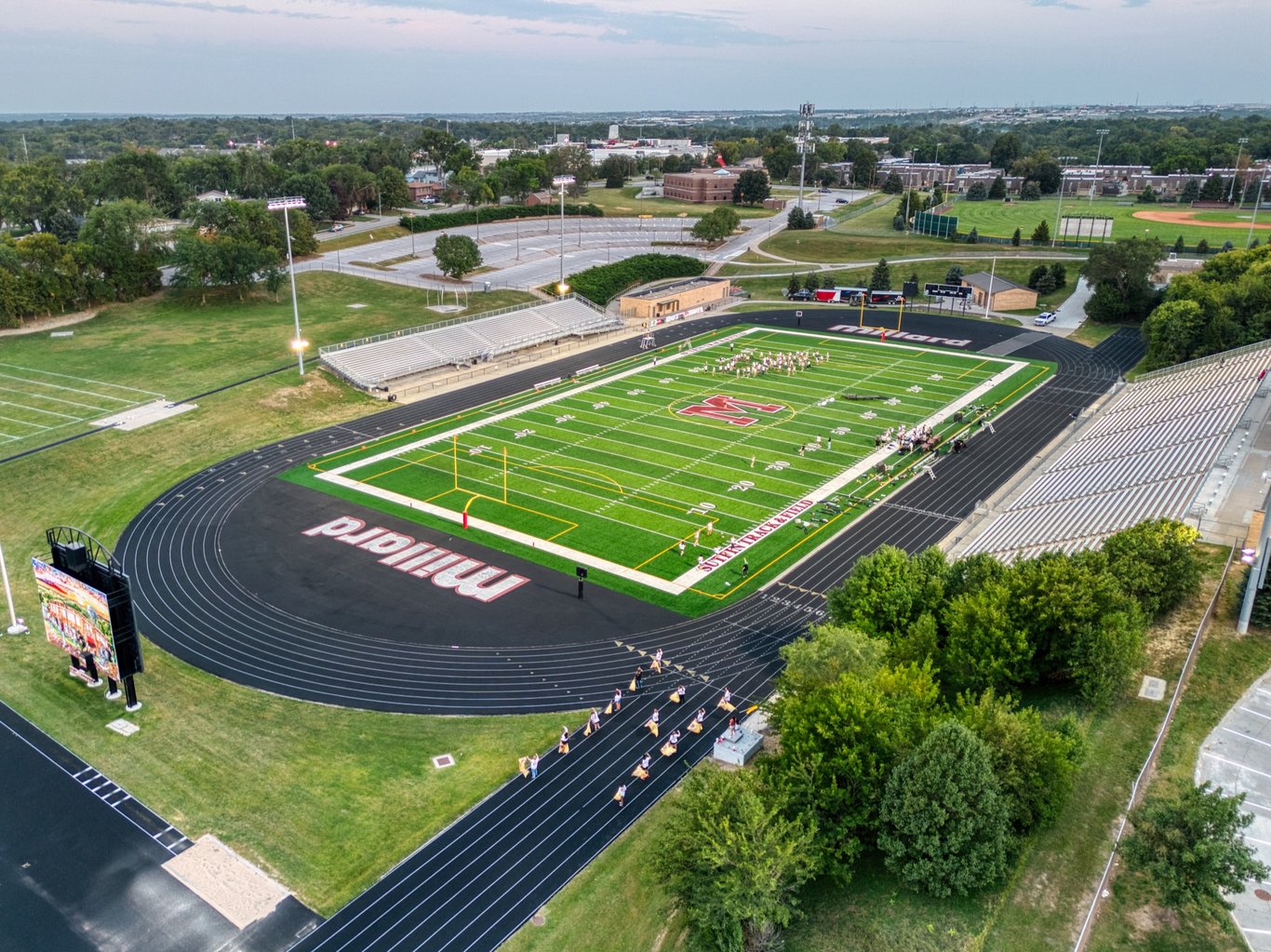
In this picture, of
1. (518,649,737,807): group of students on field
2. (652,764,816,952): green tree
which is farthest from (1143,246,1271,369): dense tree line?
(652,764,816,952): green tree

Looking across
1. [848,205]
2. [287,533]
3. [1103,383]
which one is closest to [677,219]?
[848,205]

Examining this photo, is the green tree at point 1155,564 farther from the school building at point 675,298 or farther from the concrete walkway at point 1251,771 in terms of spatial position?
the school building at point 675,298

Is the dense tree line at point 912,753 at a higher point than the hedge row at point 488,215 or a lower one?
lower

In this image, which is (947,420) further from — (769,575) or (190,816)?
(190,816)

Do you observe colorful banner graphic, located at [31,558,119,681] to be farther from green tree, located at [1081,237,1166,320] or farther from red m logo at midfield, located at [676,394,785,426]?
green tree, located at [1081,237,1166,320]

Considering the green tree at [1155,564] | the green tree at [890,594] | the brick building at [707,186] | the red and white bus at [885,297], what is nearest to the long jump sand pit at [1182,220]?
the brick building at [707,186]

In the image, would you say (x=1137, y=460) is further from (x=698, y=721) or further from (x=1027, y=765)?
(x=1027, y=765)

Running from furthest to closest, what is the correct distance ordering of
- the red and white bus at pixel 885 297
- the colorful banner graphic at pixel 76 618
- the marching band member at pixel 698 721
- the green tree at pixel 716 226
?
the green tree at pixel 716 226 < the red and white bus at pixel 885 297 < the marching band member at pixel 698 721 < the colorful banner graphic at pixel 76 618
